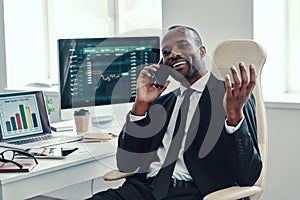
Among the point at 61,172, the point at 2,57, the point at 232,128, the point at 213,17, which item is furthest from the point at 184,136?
the point at 2,57

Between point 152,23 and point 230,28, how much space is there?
607 millimetres

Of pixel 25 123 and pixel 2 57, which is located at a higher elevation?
pixel 2 57

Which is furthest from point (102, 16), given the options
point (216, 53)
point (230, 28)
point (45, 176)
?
point (45, 176)

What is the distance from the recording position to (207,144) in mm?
2182

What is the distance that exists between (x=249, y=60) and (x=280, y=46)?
811 millimetres

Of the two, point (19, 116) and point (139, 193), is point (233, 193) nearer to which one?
point (139, 193)

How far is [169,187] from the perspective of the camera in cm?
218

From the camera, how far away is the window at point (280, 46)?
3.11m

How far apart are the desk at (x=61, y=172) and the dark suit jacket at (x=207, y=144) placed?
0.47 feet

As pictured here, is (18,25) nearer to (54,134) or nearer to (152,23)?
(152,23)

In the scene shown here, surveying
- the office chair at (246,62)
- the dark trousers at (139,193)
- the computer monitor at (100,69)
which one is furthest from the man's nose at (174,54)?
the computer monitor at (100,69)

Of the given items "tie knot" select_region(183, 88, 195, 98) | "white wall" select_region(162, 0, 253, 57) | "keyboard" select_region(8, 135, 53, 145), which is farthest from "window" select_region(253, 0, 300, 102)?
"keyboard" select_region(8, 135, 53, 145)

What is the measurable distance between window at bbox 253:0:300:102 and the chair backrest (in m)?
0.70

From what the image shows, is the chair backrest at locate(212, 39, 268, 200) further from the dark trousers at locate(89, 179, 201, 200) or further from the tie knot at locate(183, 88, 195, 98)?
the dark trousers at locate(89, 179, 201, 200)
